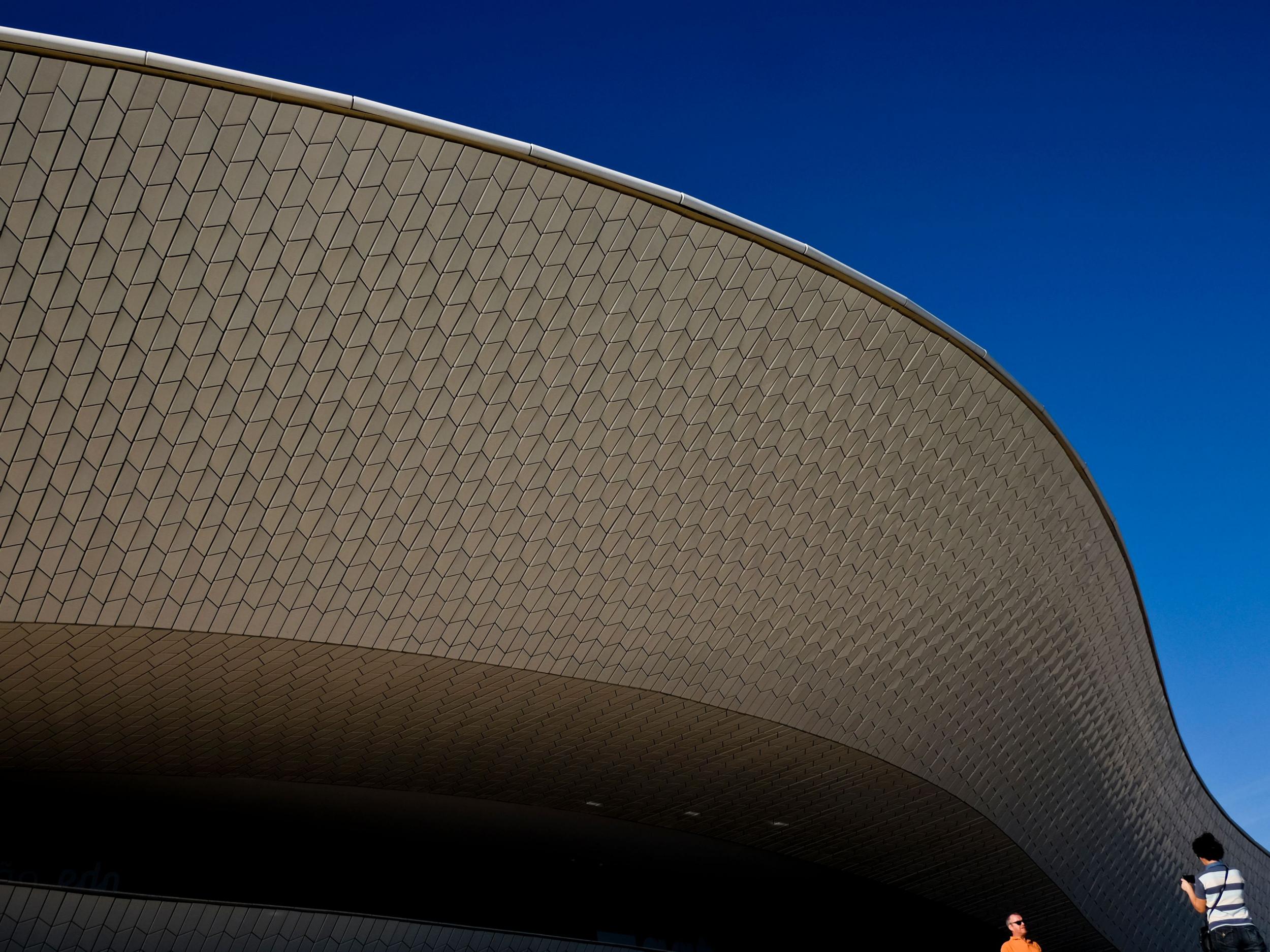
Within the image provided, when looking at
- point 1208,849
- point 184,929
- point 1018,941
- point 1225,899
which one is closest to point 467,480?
point 184,929

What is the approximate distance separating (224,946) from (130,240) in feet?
20.5

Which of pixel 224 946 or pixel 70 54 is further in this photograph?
pixel 224 946

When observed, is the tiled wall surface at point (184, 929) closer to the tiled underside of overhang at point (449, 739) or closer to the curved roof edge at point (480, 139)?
the tiled underside of overhang at point (449, 739)

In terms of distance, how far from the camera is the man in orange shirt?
657 centimetres

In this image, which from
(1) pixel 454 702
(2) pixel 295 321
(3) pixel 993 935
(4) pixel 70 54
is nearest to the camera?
(4) pixel 70 54

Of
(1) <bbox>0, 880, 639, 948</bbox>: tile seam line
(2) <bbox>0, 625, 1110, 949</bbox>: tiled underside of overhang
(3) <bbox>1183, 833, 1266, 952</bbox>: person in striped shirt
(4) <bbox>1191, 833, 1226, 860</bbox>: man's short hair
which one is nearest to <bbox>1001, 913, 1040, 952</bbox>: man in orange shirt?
(3) <bbox>1183, 833, 1266, 952</bbox>: person in striped shirt

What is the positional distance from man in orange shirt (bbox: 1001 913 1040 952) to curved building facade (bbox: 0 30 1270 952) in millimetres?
5390

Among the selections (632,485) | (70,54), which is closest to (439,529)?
(632,485)

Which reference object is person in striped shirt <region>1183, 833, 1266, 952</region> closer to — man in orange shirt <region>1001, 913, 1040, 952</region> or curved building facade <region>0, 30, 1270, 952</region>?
man in orange shirt <region>1001, 913, 1040, 952</region>

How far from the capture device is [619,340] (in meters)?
9.96

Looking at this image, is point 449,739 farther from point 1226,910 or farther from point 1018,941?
point 1226,910

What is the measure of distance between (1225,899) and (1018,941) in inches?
48.3

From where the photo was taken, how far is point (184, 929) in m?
9.70

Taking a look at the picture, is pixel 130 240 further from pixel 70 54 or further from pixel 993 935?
pixel 993 935
